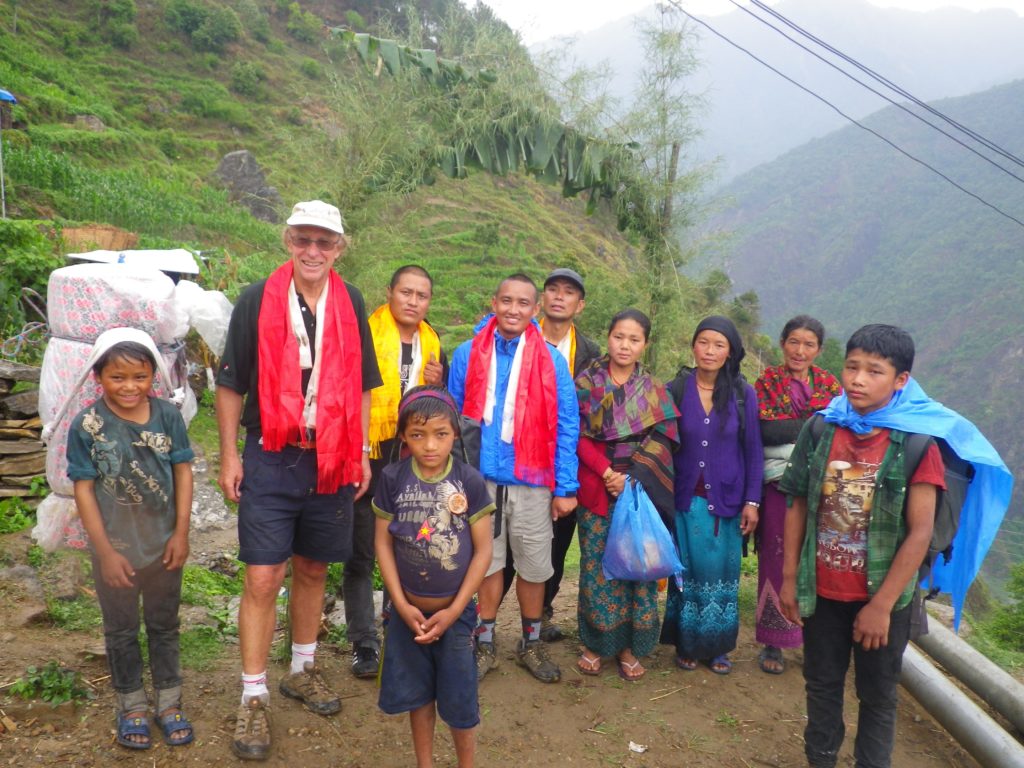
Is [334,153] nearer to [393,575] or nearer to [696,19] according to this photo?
[696,19]

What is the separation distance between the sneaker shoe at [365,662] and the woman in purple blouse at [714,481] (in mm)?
1513

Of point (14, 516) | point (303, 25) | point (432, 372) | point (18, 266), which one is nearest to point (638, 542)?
point (432, 372)

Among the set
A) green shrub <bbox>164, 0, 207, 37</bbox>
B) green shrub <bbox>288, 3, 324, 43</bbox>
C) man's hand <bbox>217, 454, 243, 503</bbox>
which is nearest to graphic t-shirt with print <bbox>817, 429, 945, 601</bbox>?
man's hand <bbox>217, 454, 243, 503</bbox>

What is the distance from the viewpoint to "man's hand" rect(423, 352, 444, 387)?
10.3ft

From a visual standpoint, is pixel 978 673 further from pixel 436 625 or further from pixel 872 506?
pixel 436 625

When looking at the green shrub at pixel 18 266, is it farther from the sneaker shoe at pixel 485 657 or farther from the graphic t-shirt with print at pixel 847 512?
the graphic t-shirt with print at pixel 847 512

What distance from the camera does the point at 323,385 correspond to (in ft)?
8.57

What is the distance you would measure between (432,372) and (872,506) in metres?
1.83

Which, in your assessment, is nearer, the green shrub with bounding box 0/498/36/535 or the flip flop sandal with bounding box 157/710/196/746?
the flip flop sandal with bounding box 157/710/196/746

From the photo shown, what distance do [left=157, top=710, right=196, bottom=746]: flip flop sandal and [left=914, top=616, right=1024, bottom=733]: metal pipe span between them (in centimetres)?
353

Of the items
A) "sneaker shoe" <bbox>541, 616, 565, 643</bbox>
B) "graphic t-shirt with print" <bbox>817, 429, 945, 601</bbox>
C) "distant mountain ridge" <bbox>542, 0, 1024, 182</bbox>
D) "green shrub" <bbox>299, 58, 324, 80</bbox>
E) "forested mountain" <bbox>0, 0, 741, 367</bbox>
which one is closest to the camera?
"graphic t-shirt with print" <bbox>817, 429, 945, 601</bbox>

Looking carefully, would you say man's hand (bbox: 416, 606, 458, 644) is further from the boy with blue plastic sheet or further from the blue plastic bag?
the boy with blue plastic sheet

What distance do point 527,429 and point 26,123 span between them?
69.9ft

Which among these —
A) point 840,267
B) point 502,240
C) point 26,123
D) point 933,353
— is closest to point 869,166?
point 840,267
